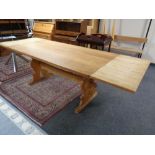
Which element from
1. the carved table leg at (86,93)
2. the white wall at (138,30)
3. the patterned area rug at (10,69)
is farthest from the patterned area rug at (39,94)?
the white wall at (138,30)

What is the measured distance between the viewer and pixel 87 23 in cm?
356

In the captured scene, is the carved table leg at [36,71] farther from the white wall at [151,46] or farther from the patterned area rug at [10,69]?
the white wall at [151,46]

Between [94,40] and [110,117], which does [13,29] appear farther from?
[110,117]

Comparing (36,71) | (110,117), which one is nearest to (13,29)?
(36,71)

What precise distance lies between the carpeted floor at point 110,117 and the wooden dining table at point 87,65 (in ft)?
0.45

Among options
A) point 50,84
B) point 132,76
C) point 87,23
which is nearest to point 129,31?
point 87,23

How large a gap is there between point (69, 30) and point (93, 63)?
2.38 metres

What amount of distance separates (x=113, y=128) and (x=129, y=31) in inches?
105

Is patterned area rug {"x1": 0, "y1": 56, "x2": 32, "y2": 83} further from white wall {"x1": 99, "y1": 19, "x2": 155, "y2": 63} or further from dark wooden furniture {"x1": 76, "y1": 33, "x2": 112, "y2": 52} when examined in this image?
white wall {"x1": 99, "y1": 19, "x2": 155, "y2": 63}

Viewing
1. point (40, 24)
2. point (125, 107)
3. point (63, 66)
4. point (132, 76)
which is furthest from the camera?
point (40, 24)

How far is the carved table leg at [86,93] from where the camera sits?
5.79 ft

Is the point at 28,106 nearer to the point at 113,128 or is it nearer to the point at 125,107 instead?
the point at 113,128

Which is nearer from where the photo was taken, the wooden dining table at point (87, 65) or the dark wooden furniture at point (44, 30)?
the wooden dining table at point (87, 65)
